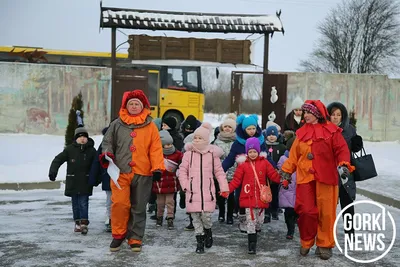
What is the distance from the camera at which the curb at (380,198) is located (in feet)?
32.5

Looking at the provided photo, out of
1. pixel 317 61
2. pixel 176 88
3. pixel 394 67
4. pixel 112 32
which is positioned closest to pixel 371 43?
pixel 394 67

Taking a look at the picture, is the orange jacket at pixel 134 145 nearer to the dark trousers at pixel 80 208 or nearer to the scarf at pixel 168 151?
the dark trousers at pixel 80 208

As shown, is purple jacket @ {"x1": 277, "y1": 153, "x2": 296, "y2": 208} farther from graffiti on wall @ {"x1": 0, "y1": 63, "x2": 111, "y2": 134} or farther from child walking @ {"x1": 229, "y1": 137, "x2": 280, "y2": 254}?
graffiti on wall @ {"x1": 0, "y1": 63, "x2": 111, "y2": 134}

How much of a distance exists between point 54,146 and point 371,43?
1280 inches

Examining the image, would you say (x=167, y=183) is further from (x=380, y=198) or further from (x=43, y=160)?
(x=43, y=160)

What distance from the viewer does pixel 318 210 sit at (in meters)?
6.07

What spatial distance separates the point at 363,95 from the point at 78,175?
17.1 metres

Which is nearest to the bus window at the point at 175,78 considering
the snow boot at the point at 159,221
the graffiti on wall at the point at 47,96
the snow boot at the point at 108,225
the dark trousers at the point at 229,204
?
the graffiti on wall at the point at 47,96

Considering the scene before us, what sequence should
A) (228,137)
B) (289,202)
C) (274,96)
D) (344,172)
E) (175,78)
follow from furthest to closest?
(175,78), (274,96), (228,137), (289,202), (344,172)

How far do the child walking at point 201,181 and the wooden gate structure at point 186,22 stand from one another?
33.4 ft

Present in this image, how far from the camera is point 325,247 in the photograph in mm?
6074

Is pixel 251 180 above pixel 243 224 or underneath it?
above

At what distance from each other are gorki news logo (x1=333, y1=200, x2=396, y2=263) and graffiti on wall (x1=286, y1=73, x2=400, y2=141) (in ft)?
45.0

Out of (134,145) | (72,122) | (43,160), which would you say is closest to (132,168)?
(134,145)
